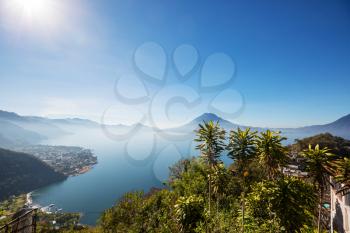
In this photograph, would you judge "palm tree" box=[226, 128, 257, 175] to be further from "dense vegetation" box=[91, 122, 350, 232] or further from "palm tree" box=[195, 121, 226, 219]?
"palm tree" box=[195, 121, 226, 219]

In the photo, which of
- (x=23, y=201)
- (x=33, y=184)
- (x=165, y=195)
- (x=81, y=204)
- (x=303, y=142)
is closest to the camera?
(x=165, y=195)

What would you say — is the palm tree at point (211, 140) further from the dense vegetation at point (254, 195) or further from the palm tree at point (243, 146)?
the palm tree at point (243, 146)

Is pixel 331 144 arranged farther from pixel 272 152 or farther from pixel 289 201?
pixel 289 201

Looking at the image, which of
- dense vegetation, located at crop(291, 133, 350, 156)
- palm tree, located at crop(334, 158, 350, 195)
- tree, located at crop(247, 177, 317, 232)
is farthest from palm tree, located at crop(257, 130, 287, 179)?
dense vegetation, located at crop(291, 133, 350, 156)

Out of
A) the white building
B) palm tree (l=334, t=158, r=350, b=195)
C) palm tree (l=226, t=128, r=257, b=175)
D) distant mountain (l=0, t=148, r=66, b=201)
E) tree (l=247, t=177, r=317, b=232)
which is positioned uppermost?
palm tree (l=226, t=128, r=257, b=175)

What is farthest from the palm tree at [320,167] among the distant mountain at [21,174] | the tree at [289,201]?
the distant mountain at [21,174]

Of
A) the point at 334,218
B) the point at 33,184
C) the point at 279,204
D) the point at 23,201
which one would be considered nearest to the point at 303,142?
the point at 334,218

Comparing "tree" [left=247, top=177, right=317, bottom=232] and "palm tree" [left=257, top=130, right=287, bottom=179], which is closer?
"tree" [left=247, top=177, right=317, bottom=232]

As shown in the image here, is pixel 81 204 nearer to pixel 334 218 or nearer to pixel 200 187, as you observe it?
pixel 200 187
